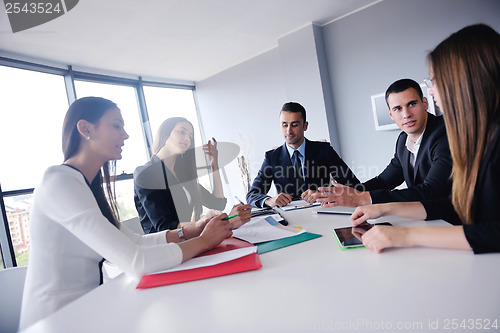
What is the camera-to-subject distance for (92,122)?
1.29m

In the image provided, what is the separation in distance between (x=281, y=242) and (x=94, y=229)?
645mm

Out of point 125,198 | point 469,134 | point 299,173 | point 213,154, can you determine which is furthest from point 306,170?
point 125,198

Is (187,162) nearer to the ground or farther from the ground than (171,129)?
nearer to the ground

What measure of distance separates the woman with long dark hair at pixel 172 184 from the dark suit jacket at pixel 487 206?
159 centimetres

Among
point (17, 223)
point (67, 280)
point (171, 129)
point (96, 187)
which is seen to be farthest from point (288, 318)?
point (17, 223)

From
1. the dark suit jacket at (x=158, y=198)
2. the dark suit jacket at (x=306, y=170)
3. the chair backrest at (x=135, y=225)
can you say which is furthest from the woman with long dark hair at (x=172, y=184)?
the dark suit jacket at (x=306, y=170)

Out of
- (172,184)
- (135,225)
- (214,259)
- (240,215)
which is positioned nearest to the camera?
(214,259)

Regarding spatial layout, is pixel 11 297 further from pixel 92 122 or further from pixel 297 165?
pixel 297 165

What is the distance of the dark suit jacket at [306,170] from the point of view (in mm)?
2668

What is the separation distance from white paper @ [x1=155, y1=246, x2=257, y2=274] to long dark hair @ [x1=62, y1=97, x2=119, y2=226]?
48 cm

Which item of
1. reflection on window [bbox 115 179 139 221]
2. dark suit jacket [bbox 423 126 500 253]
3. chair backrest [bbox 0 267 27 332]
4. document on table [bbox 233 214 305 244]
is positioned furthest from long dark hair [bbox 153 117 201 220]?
reflection on window [bbox 115 179 139 221]

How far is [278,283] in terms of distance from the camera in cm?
79

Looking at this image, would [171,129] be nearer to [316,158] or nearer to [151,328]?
[316,158]

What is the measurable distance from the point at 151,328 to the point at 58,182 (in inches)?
25.1
